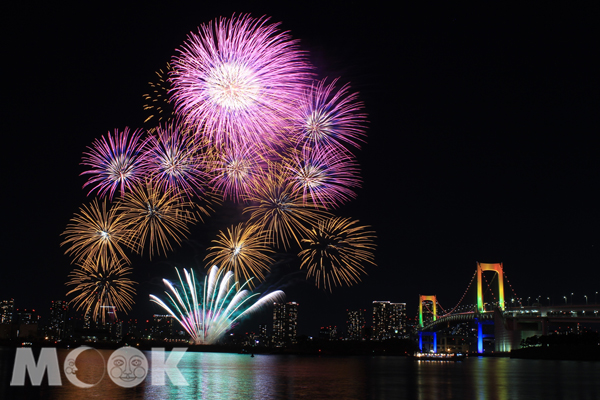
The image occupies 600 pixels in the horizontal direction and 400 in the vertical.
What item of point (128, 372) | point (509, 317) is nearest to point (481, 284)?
point (509, 317)

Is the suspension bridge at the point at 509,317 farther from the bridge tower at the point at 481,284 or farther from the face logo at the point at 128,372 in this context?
the face logo at the point at 128,372

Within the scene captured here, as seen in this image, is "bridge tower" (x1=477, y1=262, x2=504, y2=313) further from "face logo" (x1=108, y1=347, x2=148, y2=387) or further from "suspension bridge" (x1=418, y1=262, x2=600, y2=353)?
"face logo" (x1=108, y1=347, x2=148, y2=387)

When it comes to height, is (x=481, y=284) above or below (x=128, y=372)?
above

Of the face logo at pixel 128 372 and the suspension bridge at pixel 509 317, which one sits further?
the suspension bridge at pixel 509 317

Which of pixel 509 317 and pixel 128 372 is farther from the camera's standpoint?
pixel 509 317

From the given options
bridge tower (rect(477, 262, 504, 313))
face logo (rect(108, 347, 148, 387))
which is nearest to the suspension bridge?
bridge tower (rect(477, 262, 504, 313))

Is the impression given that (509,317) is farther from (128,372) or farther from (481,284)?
(128,372)

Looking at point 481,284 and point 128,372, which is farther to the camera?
point 481,284

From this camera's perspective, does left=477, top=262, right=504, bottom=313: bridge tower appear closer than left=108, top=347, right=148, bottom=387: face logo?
No

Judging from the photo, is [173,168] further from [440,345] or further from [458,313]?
[440,345]

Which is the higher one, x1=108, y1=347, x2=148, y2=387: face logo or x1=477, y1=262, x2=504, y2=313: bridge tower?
x1=477, y1=262, x2=504, y2=313: bridge tower

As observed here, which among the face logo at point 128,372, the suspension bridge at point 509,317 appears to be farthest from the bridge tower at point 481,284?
the face logo at point 128,372

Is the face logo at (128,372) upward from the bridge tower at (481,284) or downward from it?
downward
